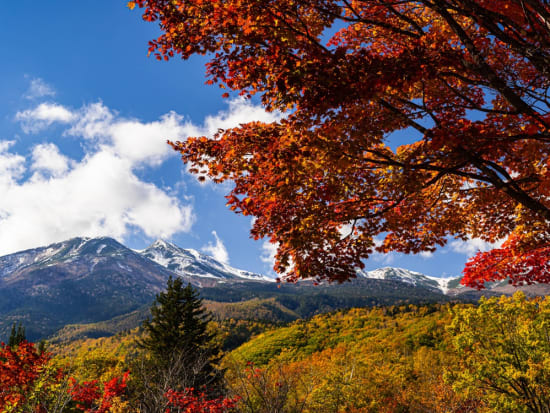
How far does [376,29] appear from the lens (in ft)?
21.0

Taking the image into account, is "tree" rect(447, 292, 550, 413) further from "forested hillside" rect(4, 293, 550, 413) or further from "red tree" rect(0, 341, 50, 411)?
"red tree" rect(0, 341, 50, 411)

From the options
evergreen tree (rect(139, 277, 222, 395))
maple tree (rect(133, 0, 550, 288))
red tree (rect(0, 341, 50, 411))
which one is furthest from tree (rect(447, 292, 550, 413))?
red tree (rect(0, 341, 50, 411))

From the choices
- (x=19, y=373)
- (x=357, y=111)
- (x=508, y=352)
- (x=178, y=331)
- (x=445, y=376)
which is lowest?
(x=19, y=373)

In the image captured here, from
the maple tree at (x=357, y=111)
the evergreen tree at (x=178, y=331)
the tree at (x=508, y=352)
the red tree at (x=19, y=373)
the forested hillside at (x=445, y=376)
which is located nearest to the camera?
the maple tree at (x=357, y=111)

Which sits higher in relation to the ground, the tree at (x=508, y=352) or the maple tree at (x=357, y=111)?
the maple tree at (x=357, y=111)

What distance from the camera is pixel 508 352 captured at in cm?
1803

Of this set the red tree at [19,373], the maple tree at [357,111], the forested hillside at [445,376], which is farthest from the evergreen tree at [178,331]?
the maple tree at [357,111]

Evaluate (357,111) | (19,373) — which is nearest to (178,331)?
(19,373)

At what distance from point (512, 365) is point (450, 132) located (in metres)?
19.2

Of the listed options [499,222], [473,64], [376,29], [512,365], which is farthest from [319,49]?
[512,365]

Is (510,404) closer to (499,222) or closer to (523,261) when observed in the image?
(523,261)

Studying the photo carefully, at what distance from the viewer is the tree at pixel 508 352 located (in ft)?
56.5

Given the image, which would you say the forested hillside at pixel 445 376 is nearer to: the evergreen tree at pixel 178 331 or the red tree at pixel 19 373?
the red tree at pixel 19 373

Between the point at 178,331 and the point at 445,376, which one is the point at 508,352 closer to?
the point at 445,376
